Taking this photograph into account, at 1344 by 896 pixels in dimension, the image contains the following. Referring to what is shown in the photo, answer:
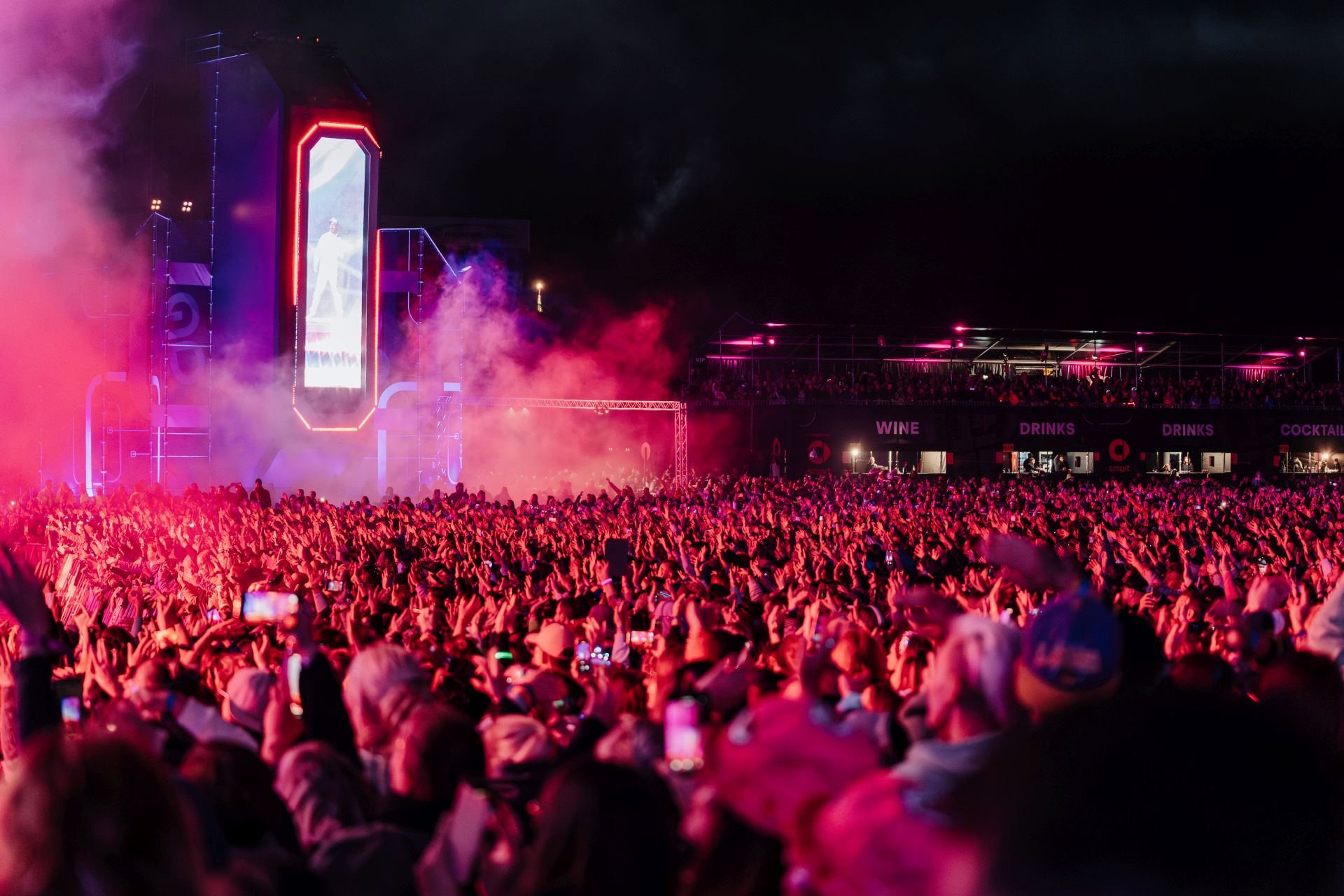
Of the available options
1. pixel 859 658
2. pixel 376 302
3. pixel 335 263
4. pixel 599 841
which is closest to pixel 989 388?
pixel 376 302

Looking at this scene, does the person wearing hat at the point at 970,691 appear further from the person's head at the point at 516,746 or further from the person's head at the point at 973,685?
the person's head at the point at 516,746

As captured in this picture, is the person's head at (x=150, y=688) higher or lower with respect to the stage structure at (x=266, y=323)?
lower

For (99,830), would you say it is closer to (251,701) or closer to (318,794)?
(318,794)

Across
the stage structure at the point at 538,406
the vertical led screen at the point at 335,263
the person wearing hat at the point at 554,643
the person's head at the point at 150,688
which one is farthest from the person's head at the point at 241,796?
the vertical led screen at the point at 335,263

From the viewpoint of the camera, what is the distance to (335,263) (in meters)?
32.7

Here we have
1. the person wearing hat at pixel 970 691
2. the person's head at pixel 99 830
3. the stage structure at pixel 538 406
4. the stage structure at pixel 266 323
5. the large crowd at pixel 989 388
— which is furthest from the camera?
the large crowd at pixel 989 388

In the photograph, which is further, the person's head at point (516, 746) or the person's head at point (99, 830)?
the person's head at point (516, 746)

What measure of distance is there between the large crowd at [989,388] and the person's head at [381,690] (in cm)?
3417

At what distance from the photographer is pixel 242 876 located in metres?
2.56

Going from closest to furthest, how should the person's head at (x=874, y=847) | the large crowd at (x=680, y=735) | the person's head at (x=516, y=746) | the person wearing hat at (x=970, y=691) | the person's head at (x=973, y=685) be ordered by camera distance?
the large crowd at (x=680, y=735) < the person's head at (x=874, y=847) < the person wearing hat at (x=970, y=691) < the person's head at (x=973, y=685) < the person's head at (x=516, y=746)

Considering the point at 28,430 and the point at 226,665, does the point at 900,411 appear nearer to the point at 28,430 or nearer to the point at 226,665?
the point at 28,430

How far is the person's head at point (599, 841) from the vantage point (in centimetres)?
262

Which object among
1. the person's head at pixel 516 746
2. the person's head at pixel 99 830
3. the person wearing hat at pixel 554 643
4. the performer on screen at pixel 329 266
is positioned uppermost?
the performer on screen at pixel 329 266

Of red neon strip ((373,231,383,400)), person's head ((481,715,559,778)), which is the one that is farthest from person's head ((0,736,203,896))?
red neon strip ((373,231,383,400))
